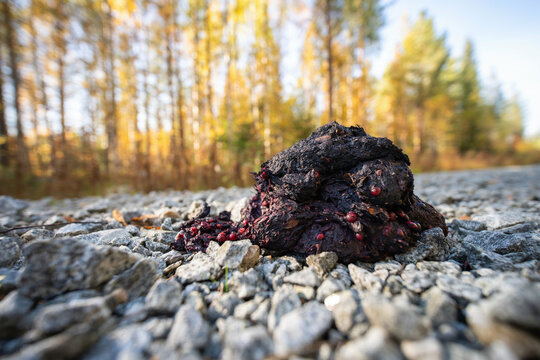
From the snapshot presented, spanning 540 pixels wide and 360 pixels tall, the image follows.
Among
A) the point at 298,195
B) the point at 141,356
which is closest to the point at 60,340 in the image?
the point at 141,356

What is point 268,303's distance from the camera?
4.10 feet

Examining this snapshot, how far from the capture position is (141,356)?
3.01ft

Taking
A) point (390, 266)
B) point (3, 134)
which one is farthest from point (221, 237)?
point (3, 134)

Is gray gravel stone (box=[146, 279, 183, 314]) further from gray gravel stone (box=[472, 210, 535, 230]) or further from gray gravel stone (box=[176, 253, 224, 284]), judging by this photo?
gray gravel stone (box=[472, 210, 535, 230])

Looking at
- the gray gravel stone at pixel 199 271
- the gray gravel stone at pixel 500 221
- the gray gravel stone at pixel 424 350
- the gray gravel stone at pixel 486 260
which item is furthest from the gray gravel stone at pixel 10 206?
the gray gravel stone at pixel 500 221

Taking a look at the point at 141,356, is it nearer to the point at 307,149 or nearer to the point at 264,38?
the point at 307,149

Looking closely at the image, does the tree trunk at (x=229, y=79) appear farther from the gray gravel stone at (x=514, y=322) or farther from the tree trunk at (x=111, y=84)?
the gray gravel stone at (x=514, y=322)

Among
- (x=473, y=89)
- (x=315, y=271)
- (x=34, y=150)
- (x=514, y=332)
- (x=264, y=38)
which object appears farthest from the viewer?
(x=473, y=89)

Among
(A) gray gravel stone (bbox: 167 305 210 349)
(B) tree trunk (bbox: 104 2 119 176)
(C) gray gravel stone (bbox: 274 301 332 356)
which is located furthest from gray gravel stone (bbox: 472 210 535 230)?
(B) tree trunk (bbox: 104 2 119 176)

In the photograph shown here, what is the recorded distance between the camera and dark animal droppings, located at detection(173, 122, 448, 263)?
1650 mm

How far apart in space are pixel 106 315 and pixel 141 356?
311 millimetres

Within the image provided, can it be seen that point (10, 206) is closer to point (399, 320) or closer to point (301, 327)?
point (301, 327)

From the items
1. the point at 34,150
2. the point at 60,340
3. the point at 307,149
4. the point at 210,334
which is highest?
the point at 34,150

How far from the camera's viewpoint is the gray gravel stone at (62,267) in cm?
124
